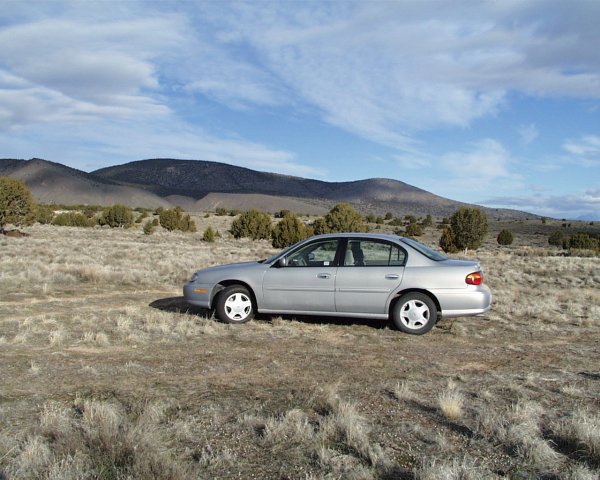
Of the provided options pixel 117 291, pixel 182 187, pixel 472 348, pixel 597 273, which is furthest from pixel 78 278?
pixel 182 187

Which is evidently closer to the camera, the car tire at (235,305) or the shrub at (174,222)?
the car tire at (235,305)

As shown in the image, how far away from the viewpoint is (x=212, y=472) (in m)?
3.65

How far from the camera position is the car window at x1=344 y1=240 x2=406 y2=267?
8.40 metres

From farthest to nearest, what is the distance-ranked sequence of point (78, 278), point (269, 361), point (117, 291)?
point (78, 278)
point (117, 291)
point (269, 361)


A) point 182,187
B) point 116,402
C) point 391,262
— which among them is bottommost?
point 116,402

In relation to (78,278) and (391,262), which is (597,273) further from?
(78,278)

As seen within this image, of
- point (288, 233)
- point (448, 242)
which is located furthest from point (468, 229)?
point (288, 233)

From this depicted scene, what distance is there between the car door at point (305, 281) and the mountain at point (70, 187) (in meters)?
134

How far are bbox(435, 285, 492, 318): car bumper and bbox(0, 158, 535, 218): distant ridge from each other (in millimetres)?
117027

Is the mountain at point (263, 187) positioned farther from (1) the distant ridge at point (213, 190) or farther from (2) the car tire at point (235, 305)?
(2) the car tire at point (235, 305)

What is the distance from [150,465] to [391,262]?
5.53 meters

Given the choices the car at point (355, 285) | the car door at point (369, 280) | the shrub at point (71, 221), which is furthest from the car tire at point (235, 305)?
the shrub at point (71, 221)

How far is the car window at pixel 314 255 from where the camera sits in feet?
28.1

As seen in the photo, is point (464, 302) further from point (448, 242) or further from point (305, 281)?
point (448, 242)
